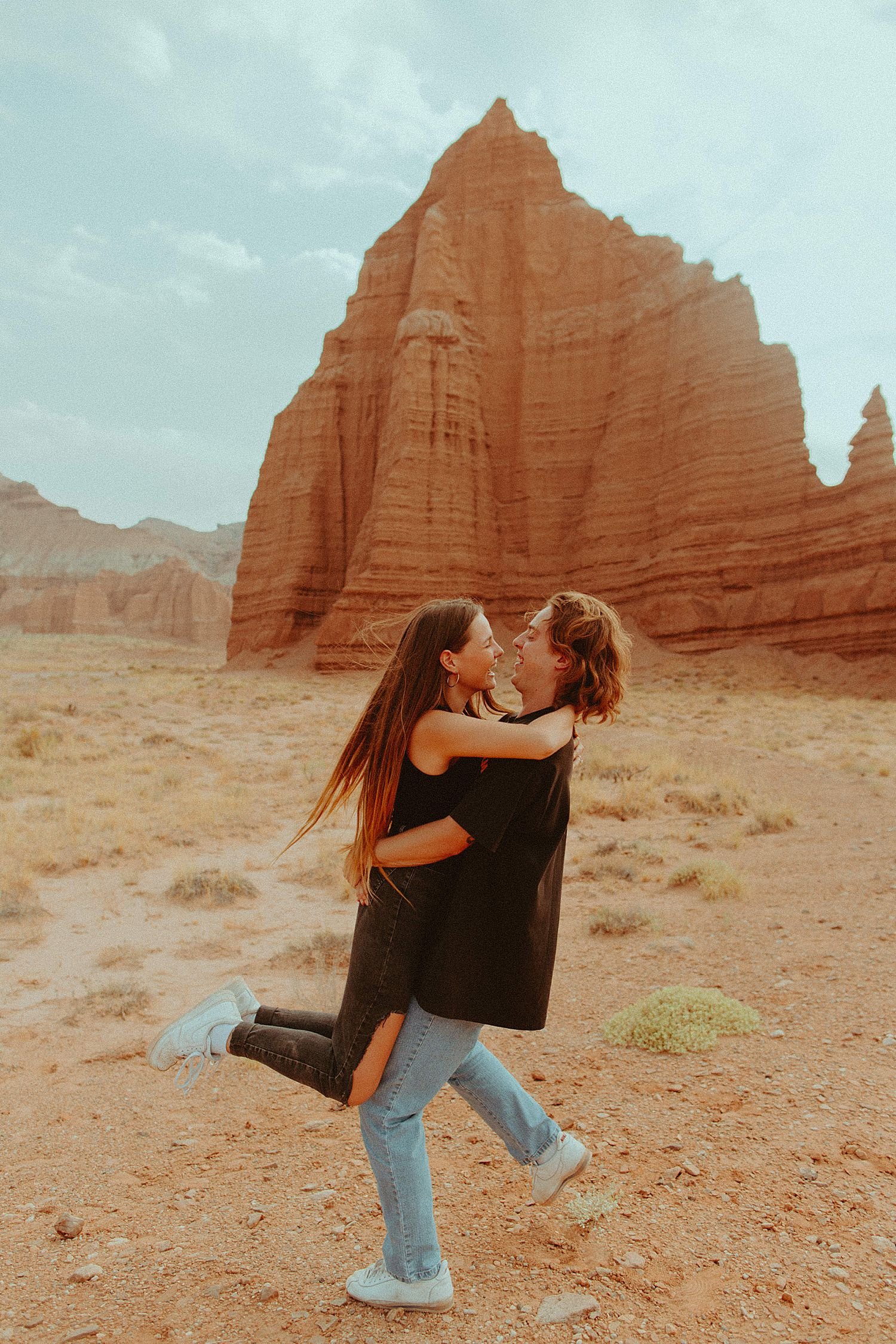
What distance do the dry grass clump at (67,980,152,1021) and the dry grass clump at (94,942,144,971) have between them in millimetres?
442

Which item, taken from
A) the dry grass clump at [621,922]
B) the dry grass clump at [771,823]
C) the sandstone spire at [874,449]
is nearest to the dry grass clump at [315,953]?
the dry grass clump at [621,922]

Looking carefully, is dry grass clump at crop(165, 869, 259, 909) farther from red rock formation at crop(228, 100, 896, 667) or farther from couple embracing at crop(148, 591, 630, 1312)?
red rock formation at crop(228, 100, 896, 667)

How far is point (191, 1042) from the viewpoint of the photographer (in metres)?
2.54

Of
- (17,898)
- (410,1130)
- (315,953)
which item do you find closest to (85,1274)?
(410,1130)

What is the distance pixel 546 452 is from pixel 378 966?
3481cm

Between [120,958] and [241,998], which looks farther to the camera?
[120,958]

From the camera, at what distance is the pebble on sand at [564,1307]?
2.32 meters

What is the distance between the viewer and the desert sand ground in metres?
2.44

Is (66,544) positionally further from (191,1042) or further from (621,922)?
(191,1042)

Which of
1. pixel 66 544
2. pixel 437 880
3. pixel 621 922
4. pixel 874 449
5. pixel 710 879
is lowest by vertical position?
pixel 621 922

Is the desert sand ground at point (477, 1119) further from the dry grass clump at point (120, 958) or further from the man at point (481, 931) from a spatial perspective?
the man at point (481, 931)

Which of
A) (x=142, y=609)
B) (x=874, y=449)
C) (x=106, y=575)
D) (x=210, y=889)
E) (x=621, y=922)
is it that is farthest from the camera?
(x=106, y=575)

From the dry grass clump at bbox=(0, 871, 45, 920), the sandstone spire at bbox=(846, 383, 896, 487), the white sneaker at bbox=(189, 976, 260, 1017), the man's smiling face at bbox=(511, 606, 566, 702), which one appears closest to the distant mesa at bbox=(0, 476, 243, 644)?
the sandstone spire at bbox=(846, 383, 896, 487)

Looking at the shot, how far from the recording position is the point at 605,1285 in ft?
8.05
